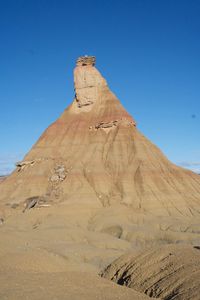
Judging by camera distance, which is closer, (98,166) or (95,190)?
(95,190)

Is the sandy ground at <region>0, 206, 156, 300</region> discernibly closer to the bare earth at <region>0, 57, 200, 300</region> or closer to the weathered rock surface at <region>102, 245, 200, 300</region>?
the bare earth at <region>0, 57, 200, 300</region>

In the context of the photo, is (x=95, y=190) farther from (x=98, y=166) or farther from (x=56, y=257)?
(x=56, y=257)

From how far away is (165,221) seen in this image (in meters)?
64.9

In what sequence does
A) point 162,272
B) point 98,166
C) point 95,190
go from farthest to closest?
point 98,166
point 95,190
point 162,272

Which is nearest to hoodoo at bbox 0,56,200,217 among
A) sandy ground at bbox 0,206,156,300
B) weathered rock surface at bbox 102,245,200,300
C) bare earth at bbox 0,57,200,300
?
bare earth at bbox 0,57,200,300

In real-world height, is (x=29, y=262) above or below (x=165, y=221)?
above

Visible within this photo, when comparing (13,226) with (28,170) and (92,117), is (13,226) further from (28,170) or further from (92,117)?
(92,117)

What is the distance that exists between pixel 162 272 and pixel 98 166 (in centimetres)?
5169

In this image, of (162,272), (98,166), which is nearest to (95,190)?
(98,166)

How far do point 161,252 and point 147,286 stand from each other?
13.9ft

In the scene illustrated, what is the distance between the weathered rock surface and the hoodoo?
125 ft

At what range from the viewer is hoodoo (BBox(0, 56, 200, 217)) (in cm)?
7212

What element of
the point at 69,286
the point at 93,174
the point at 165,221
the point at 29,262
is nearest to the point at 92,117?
the point at 93,174

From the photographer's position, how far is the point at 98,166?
7800 centimetres
